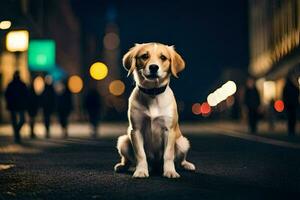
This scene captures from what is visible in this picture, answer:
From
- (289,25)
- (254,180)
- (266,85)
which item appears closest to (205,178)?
(254,180)

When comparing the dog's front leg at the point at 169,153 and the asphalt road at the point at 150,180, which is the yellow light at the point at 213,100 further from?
the dog's front leg at the point at 169,153

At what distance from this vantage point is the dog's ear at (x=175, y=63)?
25.4 ft

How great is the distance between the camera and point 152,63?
7414 mm

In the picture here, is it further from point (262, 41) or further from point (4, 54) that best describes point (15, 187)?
point (262, 41)

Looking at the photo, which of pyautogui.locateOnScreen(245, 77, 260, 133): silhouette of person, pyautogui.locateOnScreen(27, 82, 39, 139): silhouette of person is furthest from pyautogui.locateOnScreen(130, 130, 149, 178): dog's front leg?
pyautogui.locateOnScreen(245, 77, 260, 133): silhouette of person

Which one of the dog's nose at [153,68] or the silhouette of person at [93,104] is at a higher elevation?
the dog's nose at [153,68]

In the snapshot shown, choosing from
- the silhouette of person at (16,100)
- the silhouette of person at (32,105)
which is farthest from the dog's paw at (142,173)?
the silhouette of person at (32,105)

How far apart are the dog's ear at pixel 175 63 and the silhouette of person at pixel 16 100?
403 inches

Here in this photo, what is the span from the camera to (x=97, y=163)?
10.6 m

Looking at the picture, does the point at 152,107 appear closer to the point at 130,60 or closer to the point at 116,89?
the point at 130,60

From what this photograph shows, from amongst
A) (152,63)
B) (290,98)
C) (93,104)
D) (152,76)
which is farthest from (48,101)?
(152,63)

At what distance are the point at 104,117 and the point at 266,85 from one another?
59.5 ft

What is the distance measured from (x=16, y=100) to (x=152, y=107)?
10459mm

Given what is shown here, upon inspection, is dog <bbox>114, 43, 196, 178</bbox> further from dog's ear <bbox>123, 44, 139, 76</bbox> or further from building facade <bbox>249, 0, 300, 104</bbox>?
→ building facade <bbox>249, 0, 300, 104</bbox>
